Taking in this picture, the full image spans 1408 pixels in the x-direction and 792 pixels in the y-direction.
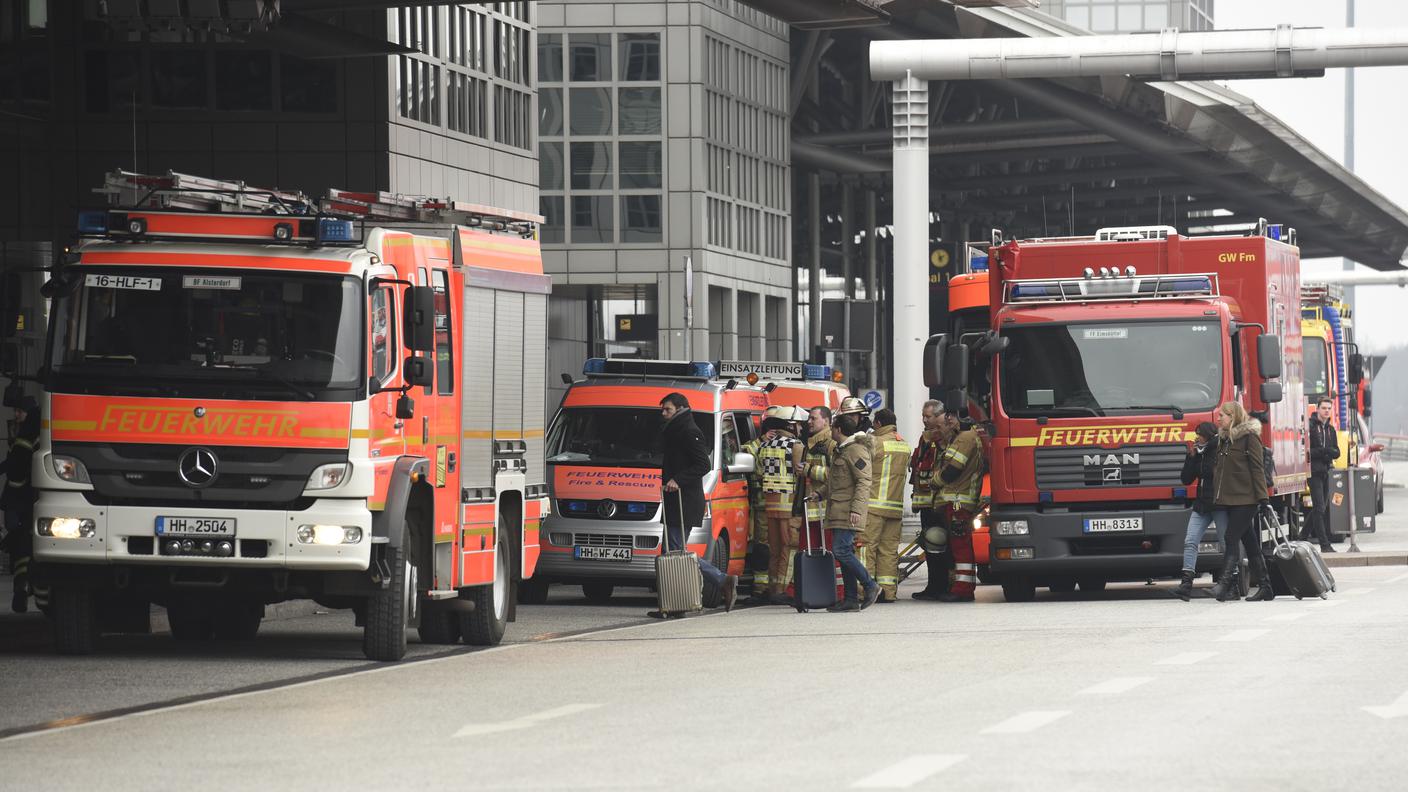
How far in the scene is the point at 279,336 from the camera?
1509 cm

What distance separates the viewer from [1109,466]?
70.8 feet

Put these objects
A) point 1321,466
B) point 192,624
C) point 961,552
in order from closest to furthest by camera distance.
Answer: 1. point 192,624
2. point 961,552
3. point 1321,466

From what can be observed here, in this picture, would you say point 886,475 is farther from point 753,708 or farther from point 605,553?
point 753,708

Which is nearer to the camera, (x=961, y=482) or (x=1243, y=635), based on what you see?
(x=1243, y=635)

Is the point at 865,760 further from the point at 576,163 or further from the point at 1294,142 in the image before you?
the point at 1294,142

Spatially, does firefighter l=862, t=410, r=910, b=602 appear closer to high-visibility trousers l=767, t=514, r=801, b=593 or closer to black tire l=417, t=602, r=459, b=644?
high-visibility trousers l=767, t=514, r=801, b=593

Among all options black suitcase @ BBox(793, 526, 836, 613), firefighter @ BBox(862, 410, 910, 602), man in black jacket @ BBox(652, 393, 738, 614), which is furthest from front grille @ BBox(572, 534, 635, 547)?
firefighter @ BBox(862, 410, 910, 602)

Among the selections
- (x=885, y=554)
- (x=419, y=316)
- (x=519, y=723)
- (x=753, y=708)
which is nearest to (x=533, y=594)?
(x=885, y=554)

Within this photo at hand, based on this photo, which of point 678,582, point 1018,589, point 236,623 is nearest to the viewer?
point 236,623

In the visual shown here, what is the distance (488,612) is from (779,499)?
18.1 feet

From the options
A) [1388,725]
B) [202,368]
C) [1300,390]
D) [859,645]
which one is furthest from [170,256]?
[1300,390]

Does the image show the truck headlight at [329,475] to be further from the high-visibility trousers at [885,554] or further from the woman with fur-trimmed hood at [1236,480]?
the woman with fur-trimmed hood at [1236,480]

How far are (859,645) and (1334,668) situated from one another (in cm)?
363

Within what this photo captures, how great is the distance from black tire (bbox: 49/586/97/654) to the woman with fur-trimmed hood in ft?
32.1
